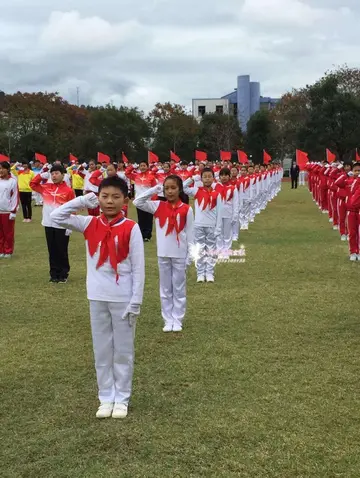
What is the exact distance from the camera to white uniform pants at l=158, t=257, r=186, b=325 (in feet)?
21.0

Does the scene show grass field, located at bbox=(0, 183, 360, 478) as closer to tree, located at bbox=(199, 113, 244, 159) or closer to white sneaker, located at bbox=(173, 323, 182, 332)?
white sneaker, located at bbox=(173, 323, 182, 332)

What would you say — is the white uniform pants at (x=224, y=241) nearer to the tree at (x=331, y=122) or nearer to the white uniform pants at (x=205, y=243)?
the white uniform pants at (x=205, y=243)

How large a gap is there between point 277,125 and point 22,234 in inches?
1732

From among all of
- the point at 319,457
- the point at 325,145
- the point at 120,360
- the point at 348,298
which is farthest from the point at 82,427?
the point at 325,145

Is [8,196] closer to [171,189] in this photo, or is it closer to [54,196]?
[54,196]

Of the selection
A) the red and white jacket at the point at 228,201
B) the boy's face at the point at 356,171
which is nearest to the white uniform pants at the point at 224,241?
the red and white jacket at the point at 228,201

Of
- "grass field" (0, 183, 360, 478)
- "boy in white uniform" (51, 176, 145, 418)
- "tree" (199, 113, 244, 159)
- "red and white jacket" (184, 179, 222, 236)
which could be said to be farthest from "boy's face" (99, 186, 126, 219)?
"tree" (199, 113, 244, 159)

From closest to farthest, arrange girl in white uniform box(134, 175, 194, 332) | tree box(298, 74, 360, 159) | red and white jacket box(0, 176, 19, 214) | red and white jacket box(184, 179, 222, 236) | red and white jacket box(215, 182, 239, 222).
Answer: girl in white uniform box(134, 175, 194, 332) < red and white jacket box(184, 179, 222, 236) < red and white jacket box(215, 182, 239, 222) < red and white jacket box(0, 176, 19, 214) < tree box(298, 74, 360, 159)

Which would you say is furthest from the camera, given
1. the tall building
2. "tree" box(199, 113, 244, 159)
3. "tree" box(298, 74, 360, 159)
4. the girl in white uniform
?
the tall building

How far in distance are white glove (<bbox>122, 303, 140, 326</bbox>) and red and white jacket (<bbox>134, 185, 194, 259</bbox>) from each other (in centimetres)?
218

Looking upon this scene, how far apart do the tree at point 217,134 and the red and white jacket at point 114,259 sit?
52.7 metres

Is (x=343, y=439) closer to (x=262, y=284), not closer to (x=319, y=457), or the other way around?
(x=319, y=457)

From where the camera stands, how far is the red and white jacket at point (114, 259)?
4.17 metres

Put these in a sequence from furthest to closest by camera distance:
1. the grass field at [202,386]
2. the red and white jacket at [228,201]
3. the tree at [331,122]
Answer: the tree at [331,122] < the red and white jacket at [228,201] < the grass field at [202,386]
